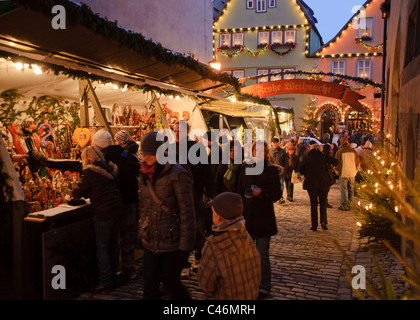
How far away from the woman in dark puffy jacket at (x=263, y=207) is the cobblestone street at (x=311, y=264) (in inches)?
22.2

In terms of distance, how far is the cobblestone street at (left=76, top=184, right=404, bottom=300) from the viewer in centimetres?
510

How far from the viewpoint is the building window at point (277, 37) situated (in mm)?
33594

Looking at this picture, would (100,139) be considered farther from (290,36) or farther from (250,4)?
(250,4)

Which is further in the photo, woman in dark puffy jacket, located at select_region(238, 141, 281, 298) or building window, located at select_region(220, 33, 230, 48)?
building window, located at select_region(220, 33, 230, 48)

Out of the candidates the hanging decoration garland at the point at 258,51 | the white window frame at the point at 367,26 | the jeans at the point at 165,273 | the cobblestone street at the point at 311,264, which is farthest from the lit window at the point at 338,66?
the jeans at the point at 165,273

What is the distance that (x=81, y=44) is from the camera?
6.17 metres

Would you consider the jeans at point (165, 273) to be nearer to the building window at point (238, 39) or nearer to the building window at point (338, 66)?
the building window at point (338, 66)

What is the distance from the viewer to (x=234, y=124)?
16.1m

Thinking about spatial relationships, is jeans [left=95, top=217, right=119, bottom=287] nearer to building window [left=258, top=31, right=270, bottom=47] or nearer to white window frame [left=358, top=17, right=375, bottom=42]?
white window frame [left=358, top=17, right=375, bottom=42]

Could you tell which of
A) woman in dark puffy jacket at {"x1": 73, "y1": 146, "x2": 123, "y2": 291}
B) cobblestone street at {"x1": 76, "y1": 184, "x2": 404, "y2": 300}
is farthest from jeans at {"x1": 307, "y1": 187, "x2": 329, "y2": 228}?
woman in dark puffy jacket at {"x1": 73, "y1": 146, "x2": 123, "y2": 291}

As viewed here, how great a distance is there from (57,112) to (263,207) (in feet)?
15.9

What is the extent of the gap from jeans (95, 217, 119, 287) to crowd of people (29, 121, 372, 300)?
0.5 inches
